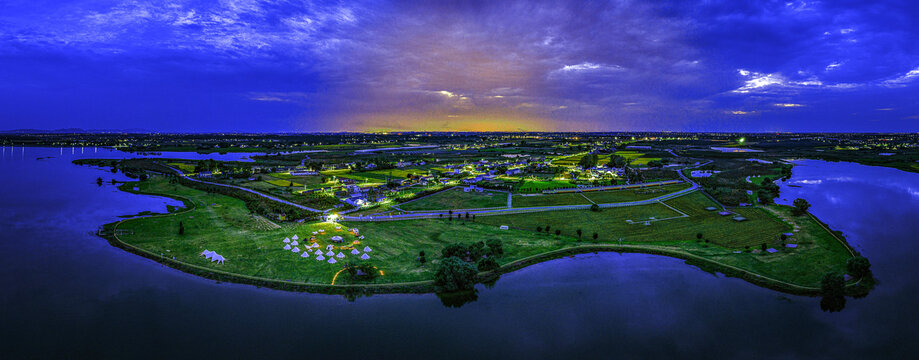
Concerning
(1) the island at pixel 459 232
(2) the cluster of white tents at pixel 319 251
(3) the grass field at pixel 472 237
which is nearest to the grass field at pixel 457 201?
(1) the island at pixel 459 232

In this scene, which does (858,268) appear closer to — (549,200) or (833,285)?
(833,285)

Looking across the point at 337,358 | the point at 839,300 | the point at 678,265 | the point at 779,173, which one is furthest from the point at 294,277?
the point at 779,173

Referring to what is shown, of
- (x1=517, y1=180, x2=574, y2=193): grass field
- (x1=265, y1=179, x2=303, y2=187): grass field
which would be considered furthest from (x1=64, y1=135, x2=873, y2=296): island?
(x1=265, y1=179, x2=303, y2=187): grass field

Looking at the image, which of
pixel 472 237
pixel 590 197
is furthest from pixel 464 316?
pixel 590 197

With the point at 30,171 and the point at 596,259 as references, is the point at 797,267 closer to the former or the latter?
the point at 596,259

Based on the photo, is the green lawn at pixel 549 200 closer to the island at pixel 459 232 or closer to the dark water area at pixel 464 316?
the island at pixel 459 232

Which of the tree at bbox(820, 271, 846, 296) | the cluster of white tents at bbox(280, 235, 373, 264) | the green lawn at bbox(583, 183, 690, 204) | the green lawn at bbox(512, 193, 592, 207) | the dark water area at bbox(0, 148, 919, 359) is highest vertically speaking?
the green lawn at bbox(583, 183, 690, 204)

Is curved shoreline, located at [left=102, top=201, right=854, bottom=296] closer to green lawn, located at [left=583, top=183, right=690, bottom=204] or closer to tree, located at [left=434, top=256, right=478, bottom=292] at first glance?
tree, located at [left=434, top=256, right=478, bottom=292]
